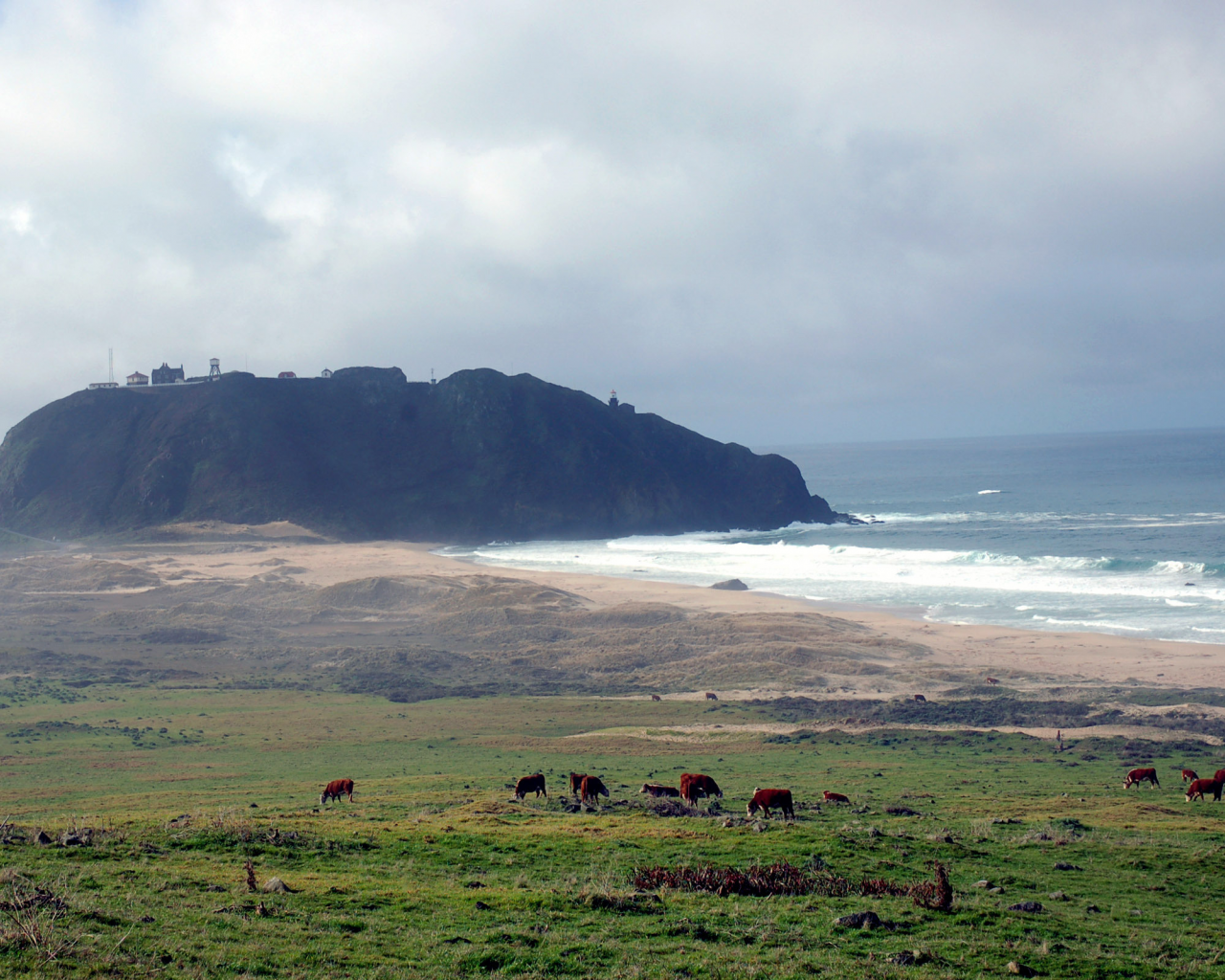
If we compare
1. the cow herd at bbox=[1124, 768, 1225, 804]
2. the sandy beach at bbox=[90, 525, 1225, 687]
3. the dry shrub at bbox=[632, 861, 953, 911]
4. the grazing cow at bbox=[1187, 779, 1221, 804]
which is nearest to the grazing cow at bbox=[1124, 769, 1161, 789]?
the cow herd at bbox=[1124, 768, 1225, 804]

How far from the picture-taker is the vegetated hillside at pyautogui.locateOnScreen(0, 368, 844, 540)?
121 metres

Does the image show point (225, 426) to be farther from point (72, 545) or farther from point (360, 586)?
point (360, 586)

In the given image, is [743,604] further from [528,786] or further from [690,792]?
[690,792]

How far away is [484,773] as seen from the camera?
92.9ft

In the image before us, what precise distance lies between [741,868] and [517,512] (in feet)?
366

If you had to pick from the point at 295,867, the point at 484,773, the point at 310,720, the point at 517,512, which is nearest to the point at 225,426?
the point at 517,512

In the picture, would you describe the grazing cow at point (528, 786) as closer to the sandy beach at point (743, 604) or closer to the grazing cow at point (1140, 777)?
the grazing cow at point (1140, 777)

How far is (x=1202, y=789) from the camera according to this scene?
→ 913 inches

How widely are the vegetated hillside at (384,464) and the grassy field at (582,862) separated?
9249 cm

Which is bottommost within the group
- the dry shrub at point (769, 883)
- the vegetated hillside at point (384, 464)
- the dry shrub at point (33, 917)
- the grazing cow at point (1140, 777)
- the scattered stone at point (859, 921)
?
the grazing cow at point (1140, 777)

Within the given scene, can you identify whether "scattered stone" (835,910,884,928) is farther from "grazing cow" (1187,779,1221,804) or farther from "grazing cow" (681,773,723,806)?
"grazing cow" (1187,779,1221,804)

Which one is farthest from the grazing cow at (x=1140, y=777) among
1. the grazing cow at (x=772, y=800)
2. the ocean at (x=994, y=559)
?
the ocean at (x=994, y=559)

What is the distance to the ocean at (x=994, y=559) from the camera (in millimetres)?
62906

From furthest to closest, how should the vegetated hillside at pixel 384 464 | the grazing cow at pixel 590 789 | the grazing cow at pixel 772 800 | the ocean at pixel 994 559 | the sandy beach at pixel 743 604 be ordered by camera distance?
1. the vegetated hillside at pixel 384 464
2. the ocean at pixel 994 559
3. the sandy beach at pixel 743 604
4. the grazing cow at pixel 590 789
5. the grazing cow at pixel 772 800
